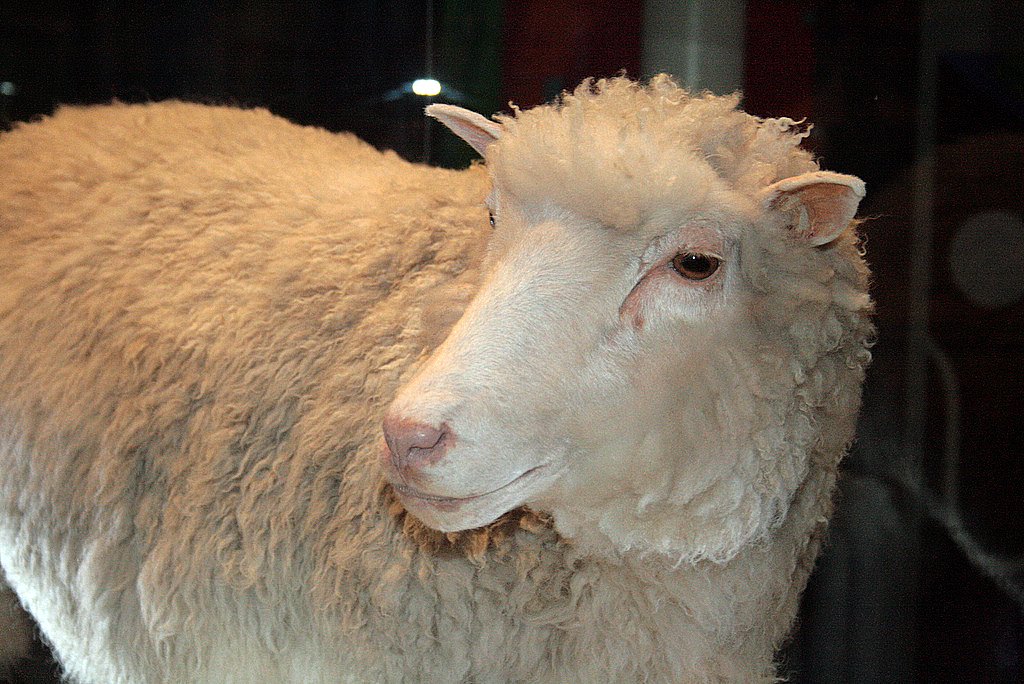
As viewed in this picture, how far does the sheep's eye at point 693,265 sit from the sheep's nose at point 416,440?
42 centimetres

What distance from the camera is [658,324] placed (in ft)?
4.30

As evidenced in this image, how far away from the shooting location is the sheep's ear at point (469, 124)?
1.54m

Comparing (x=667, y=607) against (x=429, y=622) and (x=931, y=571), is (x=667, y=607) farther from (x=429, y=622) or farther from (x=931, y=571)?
(x=931, y=571)

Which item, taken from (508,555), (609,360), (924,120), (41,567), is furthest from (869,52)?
(41,567)

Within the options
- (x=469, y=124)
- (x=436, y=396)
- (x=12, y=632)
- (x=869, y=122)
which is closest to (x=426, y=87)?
(x=469, y=124)

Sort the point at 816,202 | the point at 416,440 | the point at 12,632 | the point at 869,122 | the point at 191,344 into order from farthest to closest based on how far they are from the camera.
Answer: the point at 12,632 < the point at 869,122 < the point at 191,344 < the point at 816,202 < the point at 416,440

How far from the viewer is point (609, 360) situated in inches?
50.5

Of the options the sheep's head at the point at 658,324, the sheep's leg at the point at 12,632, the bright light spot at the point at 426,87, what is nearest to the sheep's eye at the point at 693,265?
the sheep's head at the point at 658,324

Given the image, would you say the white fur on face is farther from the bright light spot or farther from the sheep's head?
the bright light spot

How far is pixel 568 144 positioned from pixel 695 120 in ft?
0.64

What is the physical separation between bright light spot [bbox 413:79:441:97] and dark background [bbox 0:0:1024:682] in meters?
0.02

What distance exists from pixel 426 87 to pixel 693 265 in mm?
1198

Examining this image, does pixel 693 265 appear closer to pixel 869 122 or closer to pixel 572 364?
pixel 572 364

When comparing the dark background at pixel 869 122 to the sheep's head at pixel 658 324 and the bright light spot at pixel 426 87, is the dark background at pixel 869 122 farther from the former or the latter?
the sheep's head at pixel 658 324
